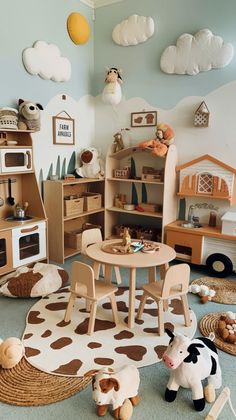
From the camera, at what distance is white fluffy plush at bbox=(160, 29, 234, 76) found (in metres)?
3.15

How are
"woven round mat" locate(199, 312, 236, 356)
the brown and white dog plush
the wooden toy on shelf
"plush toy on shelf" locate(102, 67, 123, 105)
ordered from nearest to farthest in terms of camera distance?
the brown and white dog plush → "woven round mat" locate(199, 312, 236, 356) → the wooden toy on shelf → "plush toy on shelf" locate(102, 67, 123, 105)

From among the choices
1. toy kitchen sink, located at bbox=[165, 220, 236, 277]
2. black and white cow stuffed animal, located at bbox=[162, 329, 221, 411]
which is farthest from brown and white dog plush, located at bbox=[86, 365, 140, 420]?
toy kitchen sink, located at bbox=[165, 220, 236, 277]

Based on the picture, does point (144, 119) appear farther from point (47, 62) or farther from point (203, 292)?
point (203, 292)

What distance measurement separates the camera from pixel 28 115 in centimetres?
304

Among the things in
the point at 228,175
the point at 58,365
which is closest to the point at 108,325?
the point at 58,365

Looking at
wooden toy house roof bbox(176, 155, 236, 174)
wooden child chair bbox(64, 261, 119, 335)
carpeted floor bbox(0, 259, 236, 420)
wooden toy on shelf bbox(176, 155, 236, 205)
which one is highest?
wooden toy house roof bbox(176, 155, 236, 174)

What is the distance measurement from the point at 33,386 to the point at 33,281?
3.48 ft

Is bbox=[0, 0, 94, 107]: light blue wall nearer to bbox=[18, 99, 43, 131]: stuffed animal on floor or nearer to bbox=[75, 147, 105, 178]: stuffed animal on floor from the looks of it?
bbox=[18, 99, 43, 131]: stuffed animal on floor

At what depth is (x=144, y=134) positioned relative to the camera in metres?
3.82

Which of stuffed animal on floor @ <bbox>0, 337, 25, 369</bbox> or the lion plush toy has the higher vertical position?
the lion plush toy

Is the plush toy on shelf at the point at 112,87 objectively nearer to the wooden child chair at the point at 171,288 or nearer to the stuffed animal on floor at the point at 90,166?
the stuffed animal on floor at the point at 90,166

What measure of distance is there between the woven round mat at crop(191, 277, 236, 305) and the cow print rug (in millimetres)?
398

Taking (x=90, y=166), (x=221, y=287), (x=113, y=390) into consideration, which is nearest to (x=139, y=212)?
(x=90, y=166)

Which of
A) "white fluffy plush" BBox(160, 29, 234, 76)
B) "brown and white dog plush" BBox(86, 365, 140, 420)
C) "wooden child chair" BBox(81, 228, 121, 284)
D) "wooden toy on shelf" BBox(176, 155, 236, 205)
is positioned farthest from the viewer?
"wooden toy on shelf" BBox(176, 155, 236, 205)
